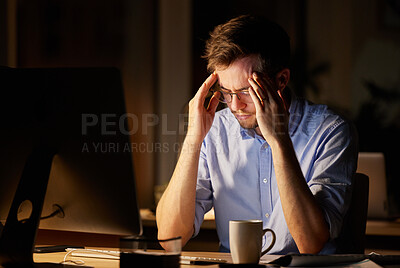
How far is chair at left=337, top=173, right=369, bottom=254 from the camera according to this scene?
1628 mm

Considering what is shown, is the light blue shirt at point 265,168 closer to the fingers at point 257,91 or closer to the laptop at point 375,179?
the fingers at point 257,91

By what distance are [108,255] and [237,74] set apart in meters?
0.68

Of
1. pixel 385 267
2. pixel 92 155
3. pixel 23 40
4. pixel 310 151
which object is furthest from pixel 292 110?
pixel 23 40

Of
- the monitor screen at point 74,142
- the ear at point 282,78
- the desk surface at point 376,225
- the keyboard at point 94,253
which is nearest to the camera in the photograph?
the monitor screen at point 74,142

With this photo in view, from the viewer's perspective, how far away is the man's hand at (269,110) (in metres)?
1.53

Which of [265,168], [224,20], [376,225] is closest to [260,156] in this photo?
[265,168]

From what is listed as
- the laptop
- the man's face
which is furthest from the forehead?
the laptop

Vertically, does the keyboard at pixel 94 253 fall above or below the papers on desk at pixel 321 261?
below

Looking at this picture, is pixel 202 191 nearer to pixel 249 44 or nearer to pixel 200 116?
pixel 200 116

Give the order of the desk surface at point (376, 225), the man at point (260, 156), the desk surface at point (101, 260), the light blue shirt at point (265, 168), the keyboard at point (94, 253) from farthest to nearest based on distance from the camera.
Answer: the desk surface at point (376, 225)
the light blue shirt at point (265, 168)
the man at point (260, 156)
the keyboard at point (94, 253)
the desk surface at point (101, 260)

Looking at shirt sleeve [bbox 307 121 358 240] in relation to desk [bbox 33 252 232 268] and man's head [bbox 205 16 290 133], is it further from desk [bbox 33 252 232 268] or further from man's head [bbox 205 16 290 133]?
desk [bbox 33 252 232 268]

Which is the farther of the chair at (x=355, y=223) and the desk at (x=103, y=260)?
the chair at (x=355, y=223)

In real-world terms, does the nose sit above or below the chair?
above

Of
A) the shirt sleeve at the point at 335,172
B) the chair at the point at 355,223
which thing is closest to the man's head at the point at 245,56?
the shirt sleeve at the point at 335,172
